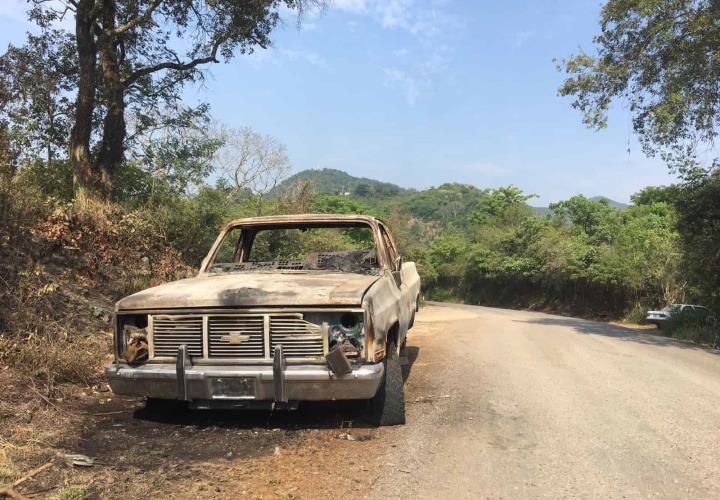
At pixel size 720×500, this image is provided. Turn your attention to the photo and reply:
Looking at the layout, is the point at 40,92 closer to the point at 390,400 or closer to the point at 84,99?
the point at 84,99

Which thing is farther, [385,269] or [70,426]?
[385,269]

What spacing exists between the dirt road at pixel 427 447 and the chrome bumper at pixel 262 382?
1.26ft

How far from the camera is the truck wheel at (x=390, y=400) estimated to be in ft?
15.3

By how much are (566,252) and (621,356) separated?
34.9 meters

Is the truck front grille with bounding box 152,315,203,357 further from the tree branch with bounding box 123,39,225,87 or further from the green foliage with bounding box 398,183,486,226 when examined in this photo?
the green foliage with bounding box 398,183,486,226

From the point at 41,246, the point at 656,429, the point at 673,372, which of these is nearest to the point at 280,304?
the point at 656,429

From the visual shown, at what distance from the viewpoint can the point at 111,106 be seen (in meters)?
13.1

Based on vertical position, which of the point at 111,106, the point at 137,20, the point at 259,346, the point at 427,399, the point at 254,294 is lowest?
the point at 427,399

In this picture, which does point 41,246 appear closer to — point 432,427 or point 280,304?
point 280,304

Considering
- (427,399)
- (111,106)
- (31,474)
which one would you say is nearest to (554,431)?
(427,399)

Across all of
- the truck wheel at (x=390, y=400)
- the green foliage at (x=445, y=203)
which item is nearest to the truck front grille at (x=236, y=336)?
the truck wheel at (x=390, y=400)

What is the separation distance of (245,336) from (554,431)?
106 inches

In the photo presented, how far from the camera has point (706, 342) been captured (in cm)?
1369

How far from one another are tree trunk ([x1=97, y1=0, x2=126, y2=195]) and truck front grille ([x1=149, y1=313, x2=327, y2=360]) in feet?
31.2
